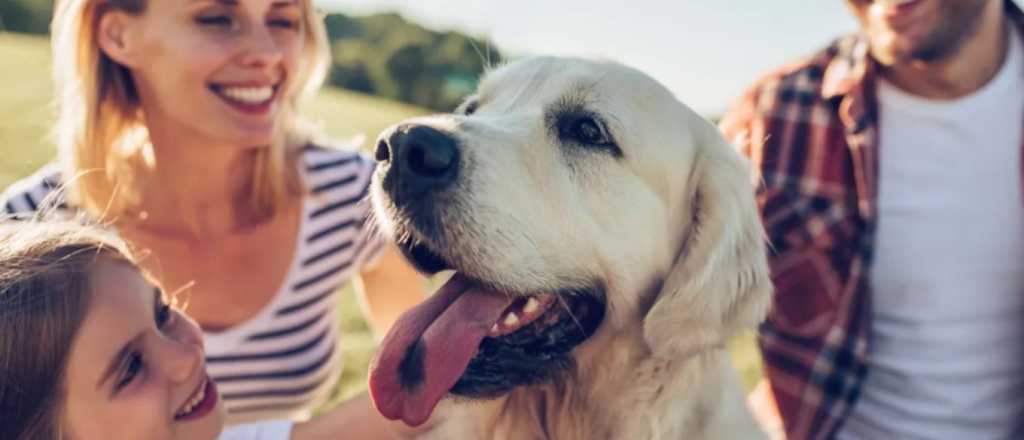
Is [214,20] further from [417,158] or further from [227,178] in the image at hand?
[417,158]

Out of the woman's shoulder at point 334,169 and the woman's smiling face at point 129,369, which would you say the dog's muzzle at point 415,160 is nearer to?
the woman's smiling face at point 129,369

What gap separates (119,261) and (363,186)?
1295 mm

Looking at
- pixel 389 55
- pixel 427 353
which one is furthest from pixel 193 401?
pixel 389 55

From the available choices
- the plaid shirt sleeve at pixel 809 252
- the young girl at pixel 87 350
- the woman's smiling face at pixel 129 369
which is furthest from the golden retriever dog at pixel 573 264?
the plaid shirt sleeve at pixel 809 252

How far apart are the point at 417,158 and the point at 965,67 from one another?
6.71ft

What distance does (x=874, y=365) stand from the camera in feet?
9.86

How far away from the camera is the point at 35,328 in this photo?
1.90 m

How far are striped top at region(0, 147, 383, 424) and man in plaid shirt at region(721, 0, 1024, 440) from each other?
1562 mm

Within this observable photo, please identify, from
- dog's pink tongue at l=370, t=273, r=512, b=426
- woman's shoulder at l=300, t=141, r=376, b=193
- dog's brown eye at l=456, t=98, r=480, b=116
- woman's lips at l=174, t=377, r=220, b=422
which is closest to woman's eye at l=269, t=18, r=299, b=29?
woman's shoulder at l=300, t=141, r=376, b=193

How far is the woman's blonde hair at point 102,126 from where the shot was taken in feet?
9.63

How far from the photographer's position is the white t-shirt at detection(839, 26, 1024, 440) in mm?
2824

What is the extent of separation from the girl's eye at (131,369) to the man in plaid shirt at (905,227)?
2.05 m

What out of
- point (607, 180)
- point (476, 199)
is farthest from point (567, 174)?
point (476, 199)

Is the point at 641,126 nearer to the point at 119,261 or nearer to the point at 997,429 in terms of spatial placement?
the point at 119,261
